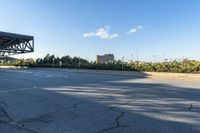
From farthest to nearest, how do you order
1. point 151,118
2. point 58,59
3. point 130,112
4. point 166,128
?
point 58,59 < point 130,112 < point 151,118 < point 166,128

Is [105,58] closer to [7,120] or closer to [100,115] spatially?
[100,115]

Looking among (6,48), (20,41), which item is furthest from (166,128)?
(6,48)

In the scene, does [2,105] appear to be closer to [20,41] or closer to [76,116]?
[76,116]

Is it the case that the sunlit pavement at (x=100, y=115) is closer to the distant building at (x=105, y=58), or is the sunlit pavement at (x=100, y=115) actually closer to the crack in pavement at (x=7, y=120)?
the crack in pavement at (x=7, y=120)

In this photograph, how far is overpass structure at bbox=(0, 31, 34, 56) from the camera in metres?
57.6

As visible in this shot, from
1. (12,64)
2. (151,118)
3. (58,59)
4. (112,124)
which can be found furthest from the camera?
(12,64)

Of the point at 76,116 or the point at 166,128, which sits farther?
the point at 76,116

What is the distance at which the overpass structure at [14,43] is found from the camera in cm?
5762

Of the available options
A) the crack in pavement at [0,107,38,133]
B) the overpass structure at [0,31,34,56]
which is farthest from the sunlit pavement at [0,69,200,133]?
the overpass structure at [0,31,34,56]

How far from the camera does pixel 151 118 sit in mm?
7062

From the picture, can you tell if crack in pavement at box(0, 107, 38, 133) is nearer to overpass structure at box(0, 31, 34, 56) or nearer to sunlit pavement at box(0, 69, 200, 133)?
sunlit pavement at box(0, 69, 200, 133)

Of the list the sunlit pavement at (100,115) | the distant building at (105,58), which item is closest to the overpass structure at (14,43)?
the distant building at (105,58)

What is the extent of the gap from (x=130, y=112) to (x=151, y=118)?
88 centimetres


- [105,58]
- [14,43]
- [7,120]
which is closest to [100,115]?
[7,120]
